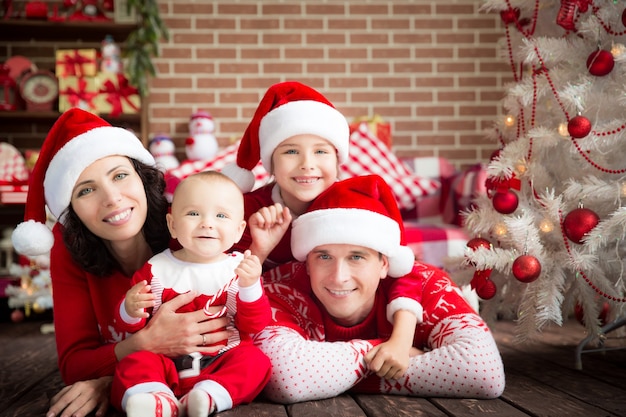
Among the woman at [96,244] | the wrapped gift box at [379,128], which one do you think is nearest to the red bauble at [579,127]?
the woman at [96,244]

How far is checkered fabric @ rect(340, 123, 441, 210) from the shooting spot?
10.2ft

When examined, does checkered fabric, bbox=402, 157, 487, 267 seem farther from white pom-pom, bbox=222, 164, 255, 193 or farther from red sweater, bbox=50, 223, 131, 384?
red sweater, bbox=50, 223, 131, 384

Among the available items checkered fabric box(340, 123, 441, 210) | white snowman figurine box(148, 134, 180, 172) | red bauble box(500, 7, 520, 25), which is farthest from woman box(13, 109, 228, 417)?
white snowman figurine box(148, 134, 180, 172)

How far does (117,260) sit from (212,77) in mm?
2346

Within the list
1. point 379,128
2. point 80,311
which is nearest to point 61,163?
point 80,311

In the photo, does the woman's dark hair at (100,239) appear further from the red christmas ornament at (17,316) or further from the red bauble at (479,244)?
the red christmas ornament at (17,316)

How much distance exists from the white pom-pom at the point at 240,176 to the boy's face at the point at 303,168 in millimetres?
78

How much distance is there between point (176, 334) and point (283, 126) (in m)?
0.67

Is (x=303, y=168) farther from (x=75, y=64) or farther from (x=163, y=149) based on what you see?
(x=75, y=64)

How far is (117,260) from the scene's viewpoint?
157cm

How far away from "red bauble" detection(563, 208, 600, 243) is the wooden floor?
1.24ft

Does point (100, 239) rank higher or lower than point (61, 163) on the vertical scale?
lower

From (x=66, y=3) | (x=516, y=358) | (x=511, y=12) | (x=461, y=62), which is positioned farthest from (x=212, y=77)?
(x=516, y=358)

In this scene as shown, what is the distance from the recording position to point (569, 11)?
1.76 m
